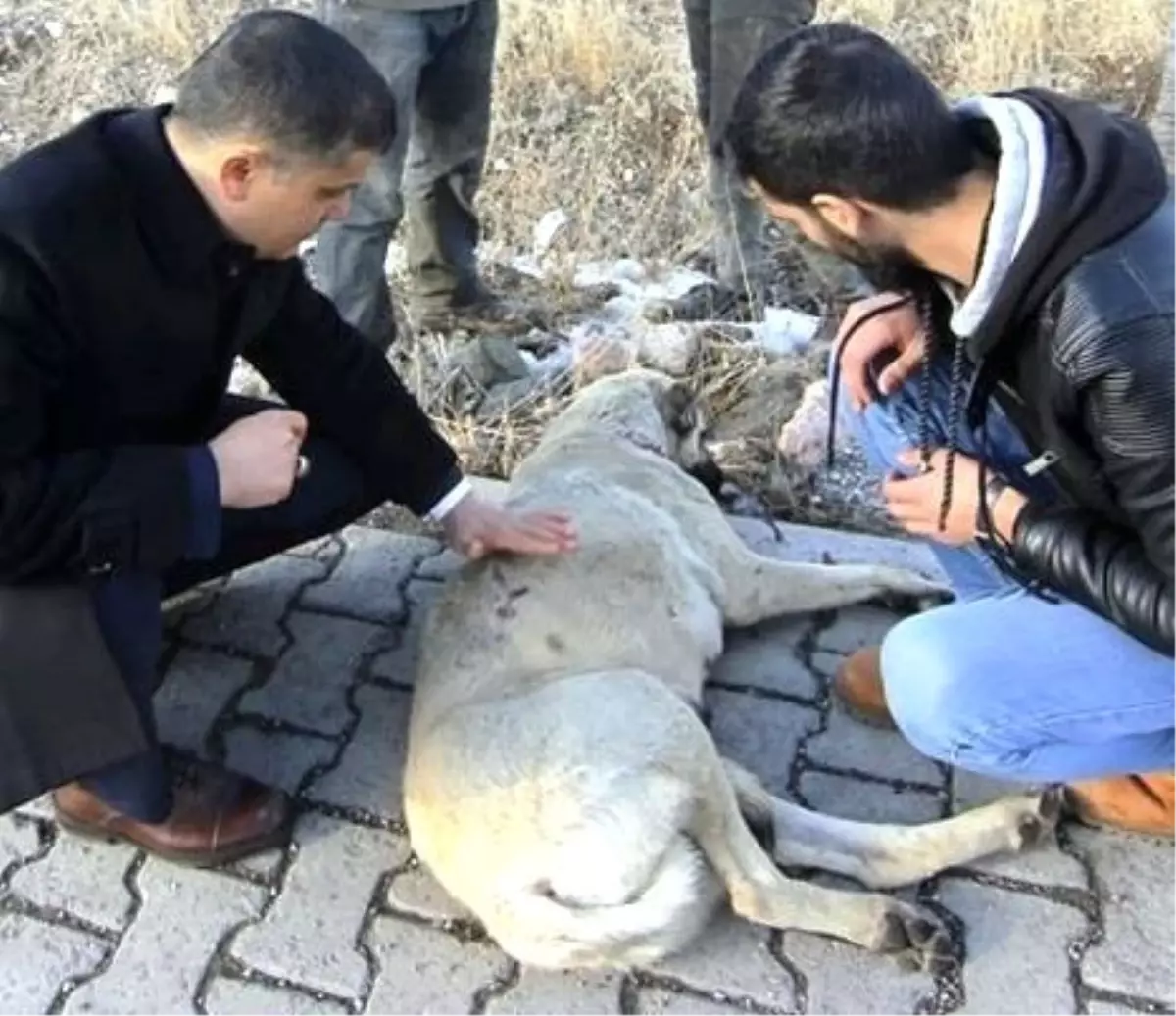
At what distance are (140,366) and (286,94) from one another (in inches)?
22.9

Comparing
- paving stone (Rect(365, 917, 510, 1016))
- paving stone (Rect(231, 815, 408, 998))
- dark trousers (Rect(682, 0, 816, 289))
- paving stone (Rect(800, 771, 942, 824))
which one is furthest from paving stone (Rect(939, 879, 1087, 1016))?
dark trousers (Rect(682, 0, 816, 289))

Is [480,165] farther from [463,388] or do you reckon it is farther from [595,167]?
[595,167]

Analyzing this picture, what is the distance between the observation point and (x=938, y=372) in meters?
3.25

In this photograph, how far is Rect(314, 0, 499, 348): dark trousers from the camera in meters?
4.12

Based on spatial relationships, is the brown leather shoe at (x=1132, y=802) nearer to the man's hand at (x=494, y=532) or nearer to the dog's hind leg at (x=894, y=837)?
the dog's hind leg at (x=894, y=837)

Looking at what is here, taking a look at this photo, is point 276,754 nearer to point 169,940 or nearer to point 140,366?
point 169,940

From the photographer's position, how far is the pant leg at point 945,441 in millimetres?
3154

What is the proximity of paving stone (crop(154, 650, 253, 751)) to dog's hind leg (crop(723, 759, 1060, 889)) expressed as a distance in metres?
1.18

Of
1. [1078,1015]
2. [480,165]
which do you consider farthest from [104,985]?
[480,165]

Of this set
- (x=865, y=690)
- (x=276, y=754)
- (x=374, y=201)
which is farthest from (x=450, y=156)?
(x=865, y=690)

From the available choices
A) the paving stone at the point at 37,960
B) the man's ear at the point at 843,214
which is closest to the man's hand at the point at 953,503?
the man's ear at the point at 843,214

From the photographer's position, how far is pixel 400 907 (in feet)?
10.4

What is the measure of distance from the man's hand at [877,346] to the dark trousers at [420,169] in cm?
124

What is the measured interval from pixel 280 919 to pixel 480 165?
2397 mm
